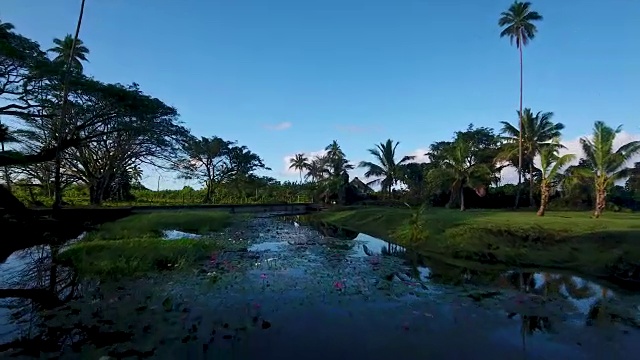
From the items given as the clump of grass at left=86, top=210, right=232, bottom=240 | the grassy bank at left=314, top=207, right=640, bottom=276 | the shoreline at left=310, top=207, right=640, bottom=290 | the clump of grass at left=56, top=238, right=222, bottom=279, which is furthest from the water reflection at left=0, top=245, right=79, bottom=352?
the grassy bank at left=314, top=207, right=640, bottom=276

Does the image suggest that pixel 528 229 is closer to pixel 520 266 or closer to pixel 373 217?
pixel 520 266

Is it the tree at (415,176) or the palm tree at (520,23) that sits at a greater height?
the palm tree at (520,23)

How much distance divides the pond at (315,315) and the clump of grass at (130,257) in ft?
2.20

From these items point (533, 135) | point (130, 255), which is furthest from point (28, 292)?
point (533, 135)

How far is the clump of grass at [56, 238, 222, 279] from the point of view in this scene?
32.0 ft

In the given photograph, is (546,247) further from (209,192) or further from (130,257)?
(209,192)

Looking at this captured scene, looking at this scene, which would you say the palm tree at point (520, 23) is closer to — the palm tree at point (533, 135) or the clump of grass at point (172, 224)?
the palm tree at point (533, 135)

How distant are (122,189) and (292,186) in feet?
82.4

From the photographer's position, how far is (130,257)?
36.2 ft

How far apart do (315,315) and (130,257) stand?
6.73 meters

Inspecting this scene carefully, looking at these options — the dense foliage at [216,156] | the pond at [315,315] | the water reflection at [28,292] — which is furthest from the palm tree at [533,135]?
the water reflection at [28,292]

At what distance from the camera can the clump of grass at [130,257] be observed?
9.75 meters

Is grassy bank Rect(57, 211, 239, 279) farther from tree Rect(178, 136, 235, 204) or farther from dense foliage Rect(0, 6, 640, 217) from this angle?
tree Rect(178, 136, 235, 204)

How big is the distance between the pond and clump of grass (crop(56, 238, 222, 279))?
0.67 meters
